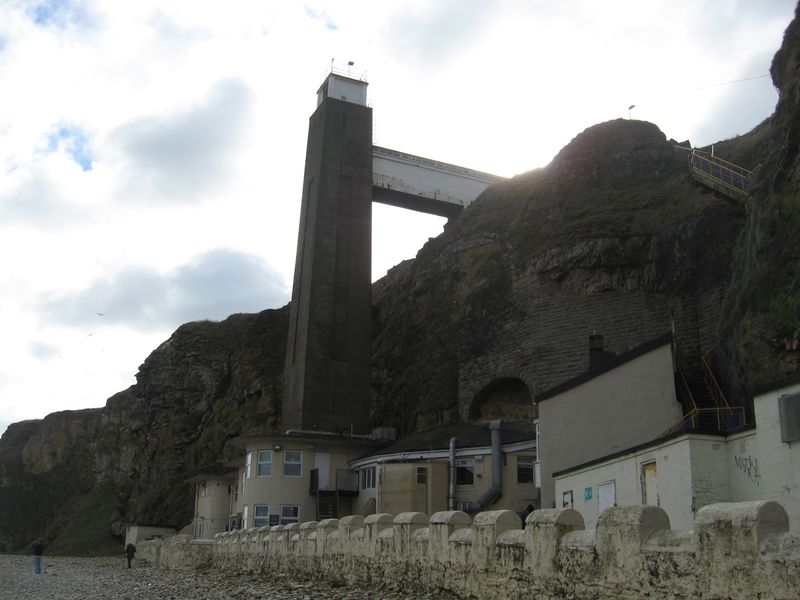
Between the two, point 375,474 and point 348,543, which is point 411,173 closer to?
point 375,474

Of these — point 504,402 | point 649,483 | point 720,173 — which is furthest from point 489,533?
point 720,173

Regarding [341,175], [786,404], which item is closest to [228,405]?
[341,175]

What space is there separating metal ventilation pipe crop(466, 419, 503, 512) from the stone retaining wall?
47.4 ft

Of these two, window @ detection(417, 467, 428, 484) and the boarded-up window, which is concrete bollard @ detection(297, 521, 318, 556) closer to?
the boarded-up window

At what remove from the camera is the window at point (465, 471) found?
3169cm

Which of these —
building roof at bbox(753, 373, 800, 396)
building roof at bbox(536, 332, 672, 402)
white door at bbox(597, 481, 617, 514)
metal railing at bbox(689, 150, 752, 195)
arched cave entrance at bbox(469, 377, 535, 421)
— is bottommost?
white door at bbox(597, 481, 617, 514)

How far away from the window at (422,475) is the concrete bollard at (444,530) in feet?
64.8

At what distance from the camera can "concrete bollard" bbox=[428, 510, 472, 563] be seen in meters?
11.4

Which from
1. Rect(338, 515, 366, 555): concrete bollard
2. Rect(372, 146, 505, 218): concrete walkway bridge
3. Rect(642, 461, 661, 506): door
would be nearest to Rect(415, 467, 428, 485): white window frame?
Rect(338, 515, 366, 555): concrete bollard

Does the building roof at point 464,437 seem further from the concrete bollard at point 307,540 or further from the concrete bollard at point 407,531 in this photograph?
the concrete bollard at point 407,531

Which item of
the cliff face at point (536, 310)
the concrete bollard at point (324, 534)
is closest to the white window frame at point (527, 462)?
the cliff face at point (536, 310)

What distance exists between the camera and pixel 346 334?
47.2m

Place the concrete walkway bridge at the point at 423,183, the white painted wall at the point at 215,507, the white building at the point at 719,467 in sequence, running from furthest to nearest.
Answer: the concrete walkway bridge at the point at 423,183, the white painted wall at the point at 215,507, the white building at the point at 719,467

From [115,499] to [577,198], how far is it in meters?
45.5
